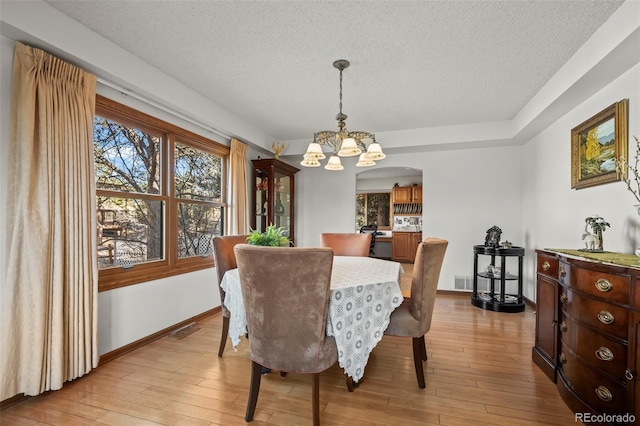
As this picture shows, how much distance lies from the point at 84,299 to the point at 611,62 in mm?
4114

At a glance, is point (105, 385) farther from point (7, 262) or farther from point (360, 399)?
point (360, 399)

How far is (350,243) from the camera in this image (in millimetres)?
3434

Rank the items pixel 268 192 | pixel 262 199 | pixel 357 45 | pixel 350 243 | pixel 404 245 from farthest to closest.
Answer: pixel 404 245
pixel 262 199
pixel 268 192
pixel 350 243
pixel 357 45

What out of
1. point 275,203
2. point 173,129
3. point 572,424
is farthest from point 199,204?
point 572,424

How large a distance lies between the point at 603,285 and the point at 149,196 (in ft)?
11.6

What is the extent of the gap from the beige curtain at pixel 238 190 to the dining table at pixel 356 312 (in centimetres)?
191

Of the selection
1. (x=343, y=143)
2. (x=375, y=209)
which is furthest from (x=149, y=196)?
(x=375, y=209)

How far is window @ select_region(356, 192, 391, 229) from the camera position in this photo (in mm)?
9094

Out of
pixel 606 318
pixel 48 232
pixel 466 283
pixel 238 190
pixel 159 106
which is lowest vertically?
pixel 466 283

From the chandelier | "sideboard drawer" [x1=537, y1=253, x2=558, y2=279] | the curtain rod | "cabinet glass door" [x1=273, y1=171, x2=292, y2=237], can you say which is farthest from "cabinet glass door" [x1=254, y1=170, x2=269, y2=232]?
"sideboard drawer" [x1=537, y1=253, x2=558, y2=279]

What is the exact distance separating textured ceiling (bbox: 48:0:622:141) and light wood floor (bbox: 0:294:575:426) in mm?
2484

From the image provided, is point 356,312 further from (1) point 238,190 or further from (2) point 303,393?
(1) point 238,190

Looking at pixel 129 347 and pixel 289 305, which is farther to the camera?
pixel 129 347

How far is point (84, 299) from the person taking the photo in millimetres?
2125
